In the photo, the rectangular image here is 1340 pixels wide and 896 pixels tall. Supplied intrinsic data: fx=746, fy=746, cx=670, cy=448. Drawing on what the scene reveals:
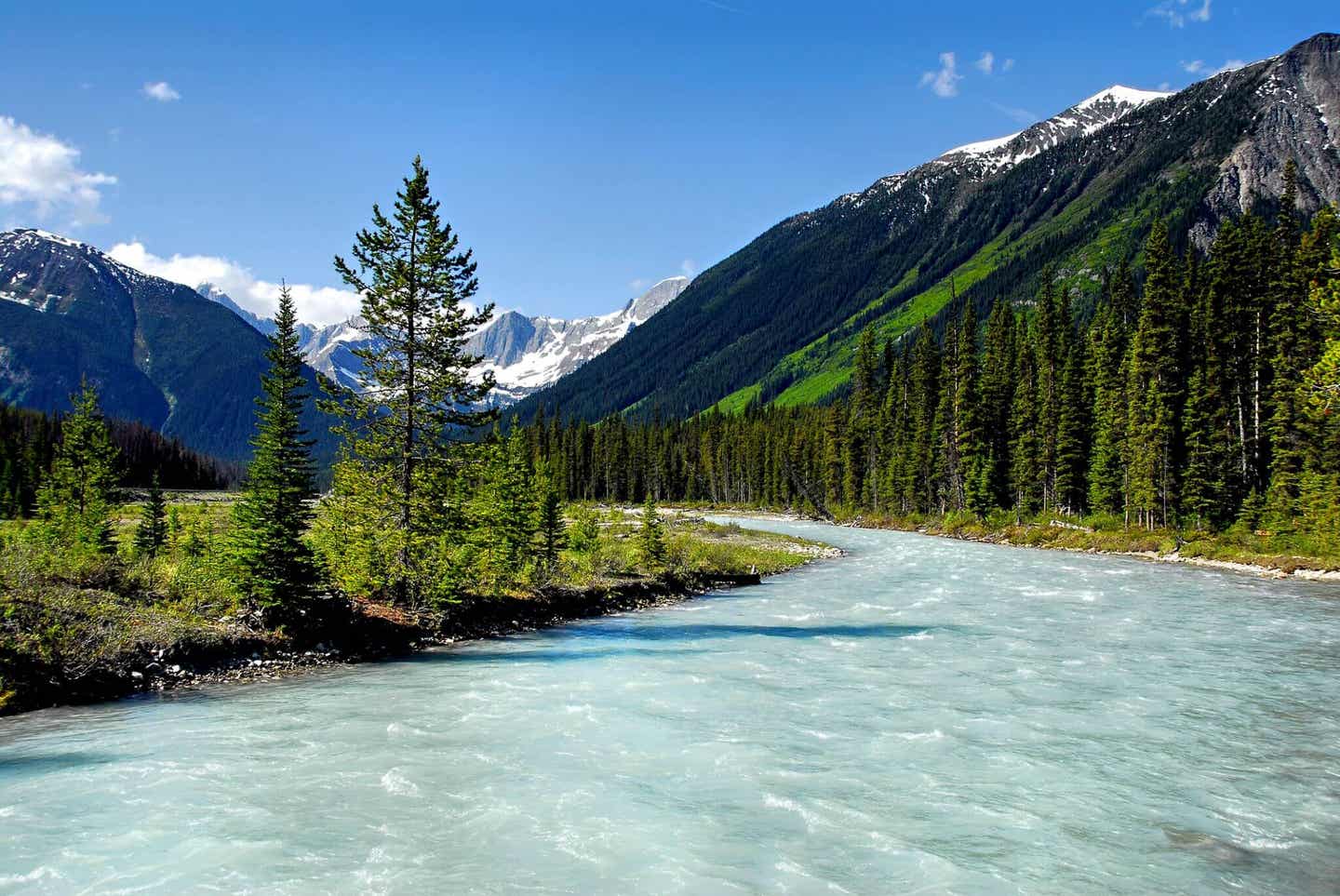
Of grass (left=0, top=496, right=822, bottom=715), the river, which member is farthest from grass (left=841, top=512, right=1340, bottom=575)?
grass (left=0, top=496, right=822, bottom=715)

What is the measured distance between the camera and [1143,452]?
57156 mm

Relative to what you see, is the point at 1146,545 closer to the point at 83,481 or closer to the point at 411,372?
the point at 411,372

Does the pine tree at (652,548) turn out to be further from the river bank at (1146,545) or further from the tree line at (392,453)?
the river bank at (1146,545)

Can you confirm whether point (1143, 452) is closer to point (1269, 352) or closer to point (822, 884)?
point (1269, 352)

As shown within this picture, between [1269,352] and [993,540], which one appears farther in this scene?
[993,540]

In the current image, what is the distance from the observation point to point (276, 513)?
20281 millimetres

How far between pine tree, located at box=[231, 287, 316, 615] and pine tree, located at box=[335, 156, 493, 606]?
10.6ft

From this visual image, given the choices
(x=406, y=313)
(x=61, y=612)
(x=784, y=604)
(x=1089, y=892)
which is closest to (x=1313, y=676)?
(x=1089, y=892)

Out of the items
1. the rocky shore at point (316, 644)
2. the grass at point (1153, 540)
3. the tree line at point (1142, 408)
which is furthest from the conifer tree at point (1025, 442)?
the rocky shore at point (316, 644)

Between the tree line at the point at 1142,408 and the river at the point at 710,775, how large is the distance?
10372mm

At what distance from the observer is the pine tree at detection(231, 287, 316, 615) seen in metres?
19.8

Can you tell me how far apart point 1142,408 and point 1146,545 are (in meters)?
12.6

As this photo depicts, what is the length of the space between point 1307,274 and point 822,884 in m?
57.1

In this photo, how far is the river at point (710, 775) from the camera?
8930 millimetres
